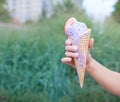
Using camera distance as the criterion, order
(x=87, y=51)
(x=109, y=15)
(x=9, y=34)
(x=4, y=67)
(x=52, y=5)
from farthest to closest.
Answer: (x=52, y=5)
(x=109, y=15)
(x=9, y=34)
(x=4, y=67)
(x=87, y=51)

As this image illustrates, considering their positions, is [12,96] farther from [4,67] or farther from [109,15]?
[109,15]

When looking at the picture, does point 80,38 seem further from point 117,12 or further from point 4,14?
point 4,14

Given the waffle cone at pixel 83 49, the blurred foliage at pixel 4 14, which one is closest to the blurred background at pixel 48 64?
the waffle cone at pixel 83 49

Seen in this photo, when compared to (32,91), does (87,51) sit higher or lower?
higher

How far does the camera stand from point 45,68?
4688mm

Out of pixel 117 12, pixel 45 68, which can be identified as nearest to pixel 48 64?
pixel 45 68

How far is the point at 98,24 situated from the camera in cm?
550

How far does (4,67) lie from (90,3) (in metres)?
2.12

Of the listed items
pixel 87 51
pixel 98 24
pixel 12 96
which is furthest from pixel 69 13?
pixel 87 51

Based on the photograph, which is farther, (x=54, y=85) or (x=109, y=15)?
(x=109, y=15)

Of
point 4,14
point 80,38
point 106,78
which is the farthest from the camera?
point 4,14

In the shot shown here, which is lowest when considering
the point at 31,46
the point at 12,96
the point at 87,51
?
the point at 12,96

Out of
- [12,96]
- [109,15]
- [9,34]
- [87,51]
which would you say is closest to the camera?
[87,51]

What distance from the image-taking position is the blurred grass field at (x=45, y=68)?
4281 mm
